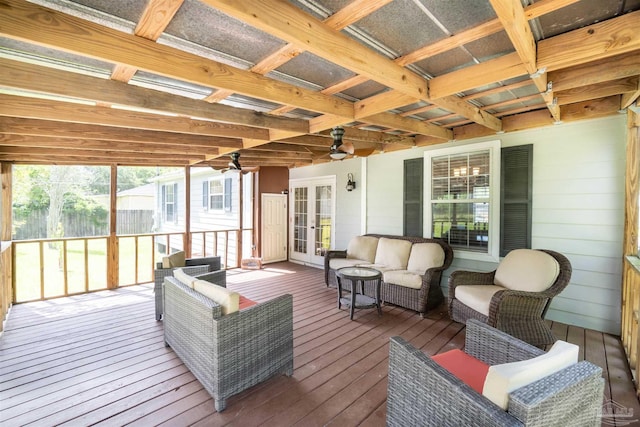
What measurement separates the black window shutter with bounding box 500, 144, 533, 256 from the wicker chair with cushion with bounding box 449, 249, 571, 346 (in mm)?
439

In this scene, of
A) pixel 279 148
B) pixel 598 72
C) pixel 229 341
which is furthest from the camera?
pixel 279 148

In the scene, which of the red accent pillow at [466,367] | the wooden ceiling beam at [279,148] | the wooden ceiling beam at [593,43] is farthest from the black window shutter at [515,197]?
the wooden ceiling beam at [279,148]

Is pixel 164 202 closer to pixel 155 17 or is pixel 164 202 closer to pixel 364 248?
pixel 364 248

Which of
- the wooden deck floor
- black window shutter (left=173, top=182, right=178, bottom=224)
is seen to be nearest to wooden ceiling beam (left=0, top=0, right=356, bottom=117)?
the wooden deck floor

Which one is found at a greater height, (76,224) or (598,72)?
(598,72)

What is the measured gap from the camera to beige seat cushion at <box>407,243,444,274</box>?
14.1ft

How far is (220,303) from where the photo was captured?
91.0 inches

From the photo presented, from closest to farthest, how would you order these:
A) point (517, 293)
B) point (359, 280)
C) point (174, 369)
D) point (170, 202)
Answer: point (174, 369) < point (517, 293) < point (359, 280) < point (170, 202)

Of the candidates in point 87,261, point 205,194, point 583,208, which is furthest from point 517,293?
point 205,194

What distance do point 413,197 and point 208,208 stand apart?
21.6 feet

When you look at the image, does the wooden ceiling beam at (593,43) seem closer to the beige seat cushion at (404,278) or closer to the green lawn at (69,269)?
the beige seat cushion at (404,278)

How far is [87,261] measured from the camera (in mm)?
5109

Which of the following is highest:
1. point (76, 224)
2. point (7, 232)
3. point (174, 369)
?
point (7, 232)

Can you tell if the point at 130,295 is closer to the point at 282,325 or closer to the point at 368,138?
the point at 282,325
